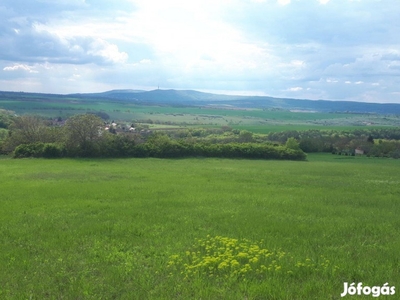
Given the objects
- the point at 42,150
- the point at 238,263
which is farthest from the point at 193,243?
the point at 42,150

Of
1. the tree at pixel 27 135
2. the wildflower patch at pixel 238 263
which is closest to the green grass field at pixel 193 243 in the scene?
the wildflower patch at pixel 238 263

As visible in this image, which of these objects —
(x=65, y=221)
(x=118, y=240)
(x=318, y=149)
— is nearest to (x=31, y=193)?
(x=65, y=221)

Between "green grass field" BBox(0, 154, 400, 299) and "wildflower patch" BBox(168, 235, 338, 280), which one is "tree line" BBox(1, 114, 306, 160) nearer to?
"green grass field" BBox(0, 154, 400, 299)

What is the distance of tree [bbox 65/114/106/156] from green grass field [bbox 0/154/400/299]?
29431mm

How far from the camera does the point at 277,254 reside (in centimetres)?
1165

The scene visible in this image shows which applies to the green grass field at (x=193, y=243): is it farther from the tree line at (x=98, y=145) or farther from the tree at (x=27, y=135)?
the tree at (x=27, y=135)

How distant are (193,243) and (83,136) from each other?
149 feet

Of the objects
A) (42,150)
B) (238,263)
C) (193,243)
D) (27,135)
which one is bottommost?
(42,150)

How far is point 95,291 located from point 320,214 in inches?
486

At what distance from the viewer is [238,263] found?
10.4 meters

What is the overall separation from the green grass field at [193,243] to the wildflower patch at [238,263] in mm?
32

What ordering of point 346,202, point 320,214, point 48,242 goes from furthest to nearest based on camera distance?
point 346,202 < point 320,214 < point 48,242

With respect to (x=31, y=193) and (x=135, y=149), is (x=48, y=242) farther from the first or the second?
(x=135, y=149)

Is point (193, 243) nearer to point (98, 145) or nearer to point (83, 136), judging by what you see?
point (98, 145)
